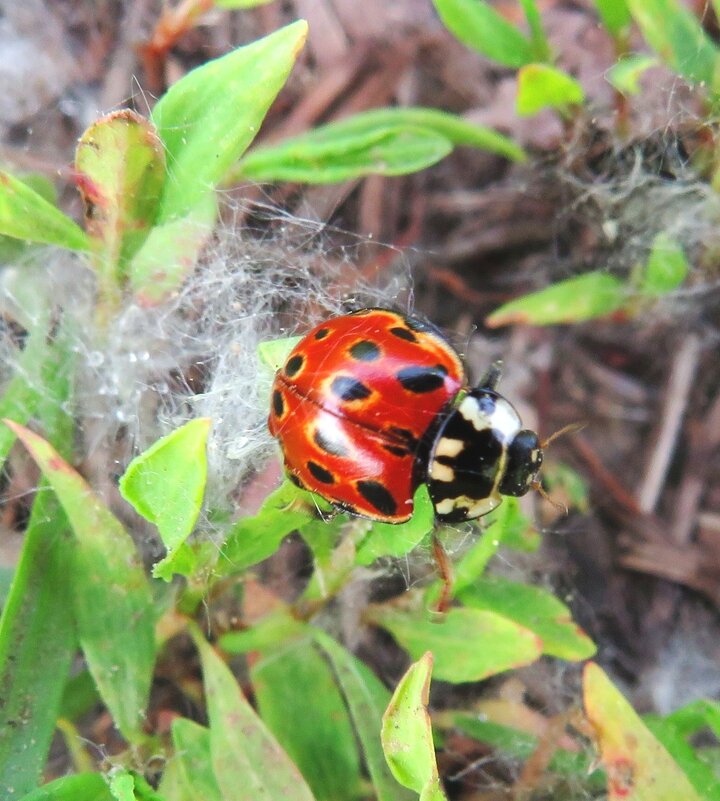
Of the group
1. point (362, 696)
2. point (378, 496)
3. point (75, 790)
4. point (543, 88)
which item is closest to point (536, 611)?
point (362, 696)

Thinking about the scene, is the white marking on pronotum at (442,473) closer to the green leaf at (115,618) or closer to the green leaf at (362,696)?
the green leaf at (362,696)

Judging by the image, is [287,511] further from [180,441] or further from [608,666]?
[608,666]

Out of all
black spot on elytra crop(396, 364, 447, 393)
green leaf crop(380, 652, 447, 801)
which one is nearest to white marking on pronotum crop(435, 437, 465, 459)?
black spot on elytra crop(396, 364, 447, 393)

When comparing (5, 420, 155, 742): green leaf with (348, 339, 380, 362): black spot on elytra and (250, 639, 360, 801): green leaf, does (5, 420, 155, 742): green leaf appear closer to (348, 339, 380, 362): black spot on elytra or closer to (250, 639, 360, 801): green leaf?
(250, 639, 360, 801): green leaf

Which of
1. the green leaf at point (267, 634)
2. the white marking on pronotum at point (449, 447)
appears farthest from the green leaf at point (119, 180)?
the green leaf at point (267, 634)

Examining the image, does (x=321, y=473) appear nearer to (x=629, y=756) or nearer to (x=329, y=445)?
A: (x=329, y=445)

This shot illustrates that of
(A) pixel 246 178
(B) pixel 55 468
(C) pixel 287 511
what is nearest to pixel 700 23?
(A) pixel 246 178
